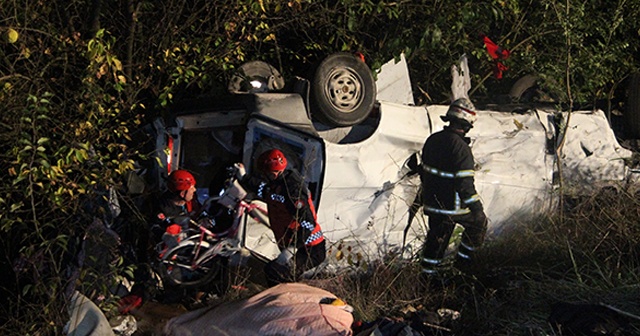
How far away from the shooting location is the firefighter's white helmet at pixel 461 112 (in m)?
7.96

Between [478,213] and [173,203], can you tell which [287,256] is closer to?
[173,203]

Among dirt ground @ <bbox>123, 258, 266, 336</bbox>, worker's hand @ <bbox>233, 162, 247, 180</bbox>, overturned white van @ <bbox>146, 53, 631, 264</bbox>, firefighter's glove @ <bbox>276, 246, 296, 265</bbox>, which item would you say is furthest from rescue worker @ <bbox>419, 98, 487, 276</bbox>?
worker's hand @ <bbox>233, 162, 247, 180</bbox>

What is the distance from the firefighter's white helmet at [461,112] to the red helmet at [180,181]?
2414mm

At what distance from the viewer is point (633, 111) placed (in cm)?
928

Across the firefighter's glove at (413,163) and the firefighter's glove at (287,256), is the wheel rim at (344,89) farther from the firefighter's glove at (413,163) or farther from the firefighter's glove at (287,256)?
the firefighter's glove at (287,256)

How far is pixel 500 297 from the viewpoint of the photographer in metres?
6.96

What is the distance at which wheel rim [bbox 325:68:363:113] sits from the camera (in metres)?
7.66

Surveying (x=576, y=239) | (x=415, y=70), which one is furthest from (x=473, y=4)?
(x=576, y=239)

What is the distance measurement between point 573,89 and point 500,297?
12.8 feet

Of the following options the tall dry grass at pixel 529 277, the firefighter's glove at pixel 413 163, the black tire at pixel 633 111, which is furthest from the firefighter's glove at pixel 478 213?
the black tire at pixel 633 111

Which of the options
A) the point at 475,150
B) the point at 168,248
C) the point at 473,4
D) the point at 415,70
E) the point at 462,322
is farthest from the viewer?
the point at 415,70

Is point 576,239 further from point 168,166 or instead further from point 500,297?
point 168,166

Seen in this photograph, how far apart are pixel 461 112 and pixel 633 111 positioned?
2446 mm

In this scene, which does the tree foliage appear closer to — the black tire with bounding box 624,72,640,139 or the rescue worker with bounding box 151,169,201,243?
the rescue worker with bounding box 151,169,201,243
